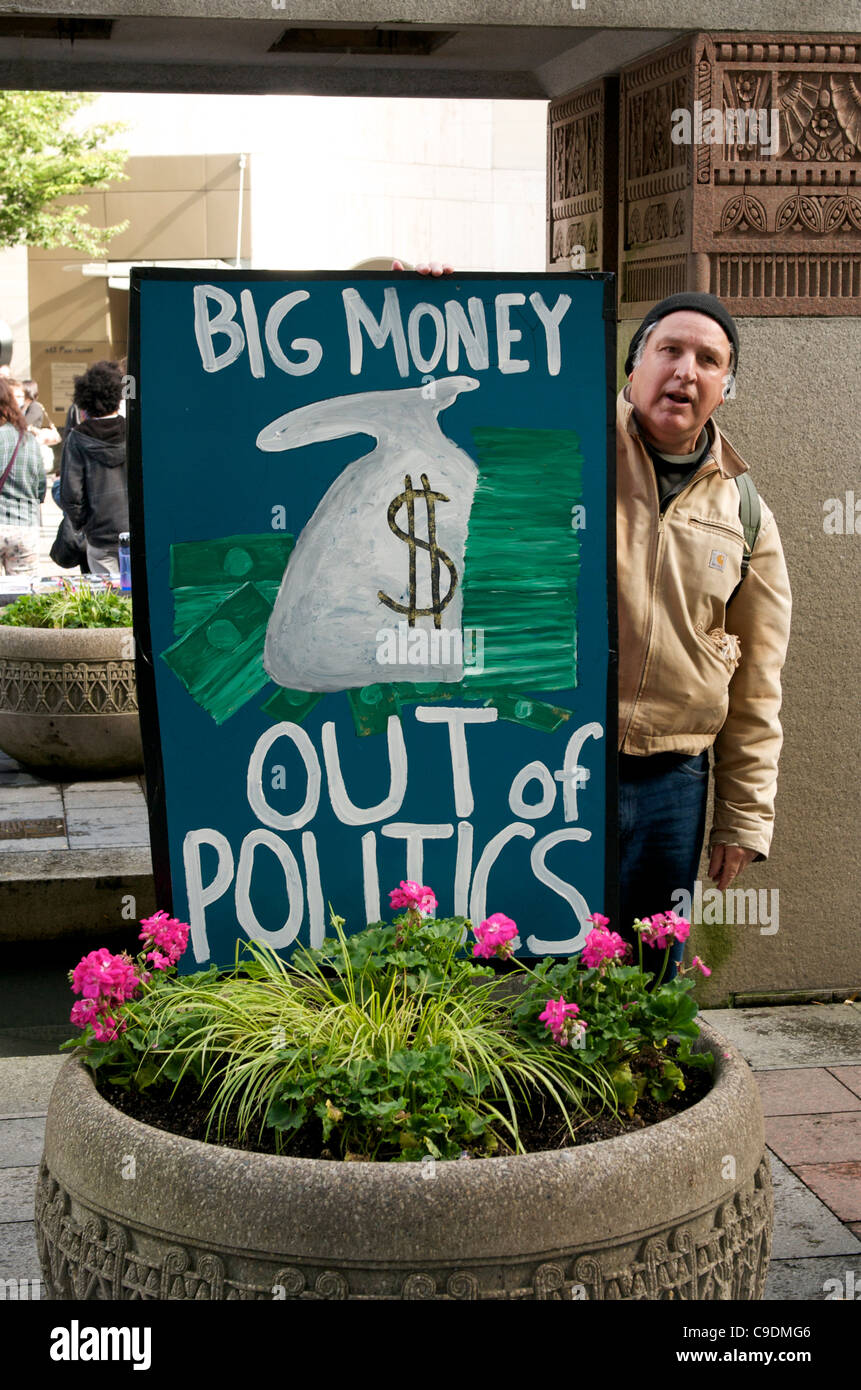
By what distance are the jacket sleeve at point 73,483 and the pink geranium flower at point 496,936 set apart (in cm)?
639

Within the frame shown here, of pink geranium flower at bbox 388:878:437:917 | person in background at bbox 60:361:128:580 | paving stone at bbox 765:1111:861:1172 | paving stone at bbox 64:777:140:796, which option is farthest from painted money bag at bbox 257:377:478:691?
person in background at bbox 60:361:128:580

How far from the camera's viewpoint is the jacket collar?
11.7 feet

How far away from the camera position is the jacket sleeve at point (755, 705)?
12.1ft

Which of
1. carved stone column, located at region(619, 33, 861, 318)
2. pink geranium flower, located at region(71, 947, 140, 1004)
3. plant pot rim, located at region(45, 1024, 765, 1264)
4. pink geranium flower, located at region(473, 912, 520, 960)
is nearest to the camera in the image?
plant pot rim, located at region(45, 1024, 765, 1264)

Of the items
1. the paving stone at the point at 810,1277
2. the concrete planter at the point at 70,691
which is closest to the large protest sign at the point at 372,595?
the paving stone at the point at 810,1277

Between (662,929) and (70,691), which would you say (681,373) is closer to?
(662,929)

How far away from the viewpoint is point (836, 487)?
489cm

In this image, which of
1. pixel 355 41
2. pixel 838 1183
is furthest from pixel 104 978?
pixel 355 41

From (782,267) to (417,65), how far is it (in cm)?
138

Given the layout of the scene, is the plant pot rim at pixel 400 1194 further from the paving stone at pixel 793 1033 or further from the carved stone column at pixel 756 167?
the carved stone column at pixel 756 167

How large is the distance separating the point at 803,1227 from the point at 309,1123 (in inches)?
61.1

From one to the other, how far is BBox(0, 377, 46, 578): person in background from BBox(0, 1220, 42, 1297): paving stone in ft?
19.5

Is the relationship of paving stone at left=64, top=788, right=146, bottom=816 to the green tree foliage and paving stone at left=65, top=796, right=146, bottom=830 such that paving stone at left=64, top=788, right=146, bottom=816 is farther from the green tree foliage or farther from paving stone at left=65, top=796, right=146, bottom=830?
the green tree foliage

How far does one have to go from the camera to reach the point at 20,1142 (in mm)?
4059
